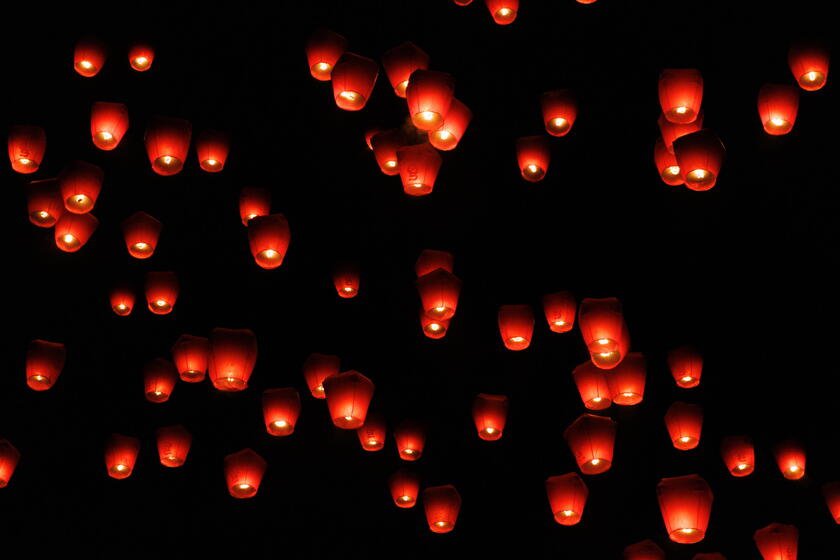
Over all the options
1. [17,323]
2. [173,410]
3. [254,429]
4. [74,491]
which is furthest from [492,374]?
[17,323]

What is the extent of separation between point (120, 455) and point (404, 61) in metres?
3.27

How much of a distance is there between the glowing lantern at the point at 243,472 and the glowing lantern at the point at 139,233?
1591mm

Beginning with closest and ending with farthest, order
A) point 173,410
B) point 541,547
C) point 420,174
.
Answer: point 420,174 < point 541,547 < point 173,410

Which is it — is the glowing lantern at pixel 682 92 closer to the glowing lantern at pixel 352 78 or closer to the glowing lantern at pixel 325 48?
the glowing lantern at pixel 352 78

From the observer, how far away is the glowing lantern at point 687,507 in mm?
5215

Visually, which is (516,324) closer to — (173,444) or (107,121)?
(173,444)

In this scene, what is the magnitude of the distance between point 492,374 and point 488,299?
2.03ft

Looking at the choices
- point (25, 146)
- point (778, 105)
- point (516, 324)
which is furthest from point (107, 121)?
point (778, 105)

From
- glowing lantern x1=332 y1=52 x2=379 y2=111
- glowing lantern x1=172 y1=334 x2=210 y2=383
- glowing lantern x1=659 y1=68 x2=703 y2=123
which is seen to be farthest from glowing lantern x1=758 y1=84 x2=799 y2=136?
glowing lantern x1=172 y1=334 x2=210 y2=383

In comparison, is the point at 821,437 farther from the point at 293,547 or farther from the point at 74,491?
the point at 74,491

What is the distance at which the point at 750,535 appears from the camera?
6.94 meters

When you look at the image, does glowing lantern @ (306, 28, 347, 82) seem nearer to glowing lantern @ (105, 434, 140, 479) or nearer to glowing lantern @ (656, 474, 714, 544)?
glowing lantern @ (105, 434, 140, 479)

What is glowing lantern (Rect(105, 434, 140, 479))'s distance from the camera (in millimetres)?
6562

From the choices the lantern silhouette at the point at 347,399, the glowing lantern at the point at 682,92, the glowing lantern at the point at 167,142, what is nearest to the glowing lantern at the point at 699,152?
the glowing lantern at the point at 682,92
